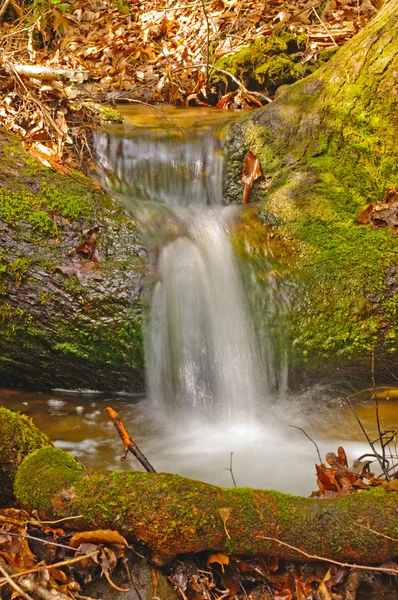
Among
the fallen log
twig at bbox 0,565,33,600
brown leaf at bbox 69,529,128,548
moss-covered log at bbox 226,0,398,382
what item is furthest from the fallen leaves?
twig at bbox 0,565,33,600

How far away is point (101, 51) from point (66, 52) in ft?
2.62

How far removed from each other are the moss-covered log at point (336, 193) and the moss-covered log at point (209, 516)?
7.97ft

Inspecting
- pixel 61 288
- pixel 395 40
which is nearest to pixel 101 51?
pixel 395 40

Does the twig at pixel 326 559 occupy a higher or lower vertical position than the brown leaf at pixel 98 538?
lower

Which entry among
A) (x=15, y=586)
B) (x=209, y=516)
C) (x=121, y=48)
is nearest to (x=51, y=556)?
(x=15, y=586)

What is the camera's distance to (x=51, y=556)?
2.12m

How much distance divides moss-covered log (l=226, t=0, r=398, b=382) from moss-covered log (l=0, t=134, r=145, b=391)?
1.25m

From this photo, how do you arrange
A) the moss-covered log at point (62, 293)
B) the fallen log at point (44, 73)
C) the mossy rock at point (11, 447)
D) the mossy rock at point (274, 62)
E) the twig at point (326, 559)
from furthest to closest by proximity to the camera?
the mossy rock at point (274, 62), the fallen log at point (44, 73), the moss-covered log at point (62, 293), the mossy rock at point (11, 447), the twig at point (326, 559)

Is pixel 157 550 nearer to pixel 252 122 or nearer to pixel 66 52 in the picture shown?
pixel 252 122

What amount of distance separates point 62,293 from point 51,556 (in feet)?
8.31

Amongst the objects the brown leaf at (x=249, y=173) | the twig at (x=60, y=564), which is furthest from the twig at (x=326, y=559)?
the brown leaf at (x=249, y=173)

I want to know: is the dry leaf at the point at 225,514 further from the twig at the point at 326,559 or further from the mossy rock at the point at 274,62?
the mossy rock at the point at 274,62

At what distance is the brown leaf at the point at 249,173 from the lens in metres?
5.93

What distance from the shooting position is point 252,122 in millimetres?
6141
